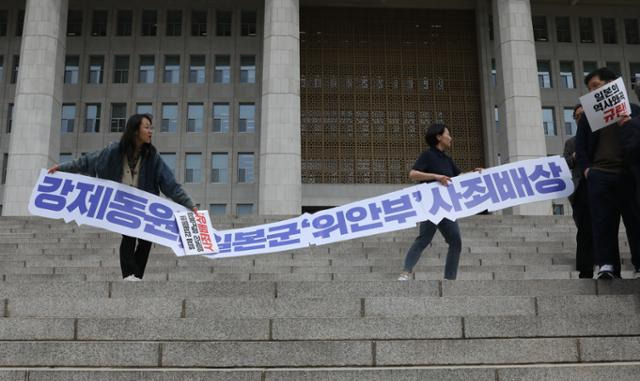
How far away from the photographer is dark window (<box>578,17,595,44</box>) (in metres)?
35.9

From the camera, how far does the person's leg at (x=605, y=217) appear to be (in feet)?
19.7

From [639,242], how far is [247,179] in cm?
2848

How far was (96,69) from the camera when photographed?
34875 millimetres

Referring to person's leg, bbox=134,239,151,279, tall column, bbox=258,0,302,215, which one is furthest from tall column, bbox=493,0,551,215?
person's leg, bbox=134,239,151,279

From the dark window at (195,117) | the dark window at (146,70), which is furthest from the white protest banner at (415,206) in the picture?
the dark window at (146,70)

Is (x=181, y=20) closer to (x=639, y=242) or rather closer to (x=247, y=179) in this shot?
(x=247, y=179)

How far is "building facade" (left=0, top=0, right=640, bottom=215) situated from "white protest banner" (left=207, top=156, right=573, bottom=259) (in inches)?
932

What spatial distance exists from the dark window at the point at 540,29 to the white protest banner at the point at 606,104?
32026 millimetres

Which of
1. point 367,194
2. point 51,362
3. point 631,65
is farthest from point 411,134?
point 51,362

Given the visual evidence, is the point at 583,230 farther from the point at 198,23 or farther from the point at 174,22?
the point at 174,22

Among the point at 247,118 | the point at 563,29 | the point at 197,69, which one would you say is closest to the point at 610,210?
the point at 247,118

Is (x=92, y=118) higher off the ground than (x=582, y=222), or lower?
higher

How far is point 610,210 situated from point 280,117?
19.7m

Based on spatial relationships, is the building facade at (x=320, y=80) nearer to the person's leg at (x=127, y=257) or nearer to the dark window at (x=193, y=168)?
the dark window at (x=193, y=168)
